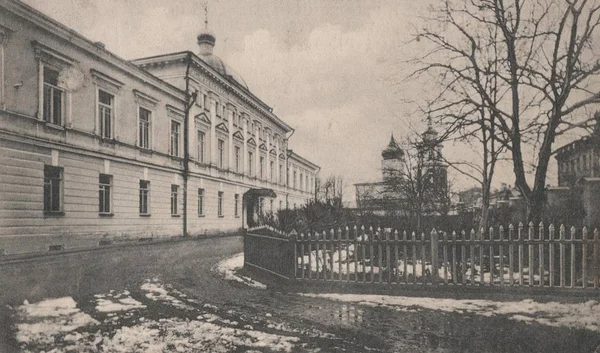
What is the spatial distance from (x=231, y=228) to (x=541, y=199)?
2009 centimetres

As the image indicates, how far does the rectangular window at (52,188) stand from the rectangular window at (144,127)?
5.62 meters

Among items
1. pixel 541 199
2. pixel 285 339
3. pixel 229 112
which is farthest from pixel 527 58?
pixel 229 112

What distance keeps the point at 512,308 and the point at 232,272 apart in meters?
5.38

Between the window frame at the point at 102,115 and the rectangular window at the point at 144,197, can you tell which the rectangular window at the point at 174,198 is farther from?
the window frame at the point at 102,115

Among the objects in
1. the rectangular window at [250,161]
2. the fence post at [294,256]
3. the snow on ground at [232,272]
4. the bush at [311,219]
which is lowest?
the snow on ground at [232,272]

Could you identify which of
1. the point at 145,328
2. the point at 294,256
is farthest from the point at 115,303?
the point at 294,256

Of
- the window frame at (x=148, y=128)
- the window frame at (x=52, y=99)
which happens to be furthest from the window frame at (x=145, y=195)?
the window frame at (x=52, y=99)

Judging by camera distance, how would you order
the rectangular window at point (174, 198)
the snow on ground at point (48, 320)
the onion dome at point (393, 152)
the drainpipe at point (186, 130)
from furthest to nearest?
1. the drainpipe at point (186, 130)
2. the rectangular window at point (174, 198)
3. the onion dome at point (393, 152)
4. the snow on ground at point (48, 320)

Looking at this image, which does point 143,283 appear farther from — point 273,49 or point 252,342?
point 273,49

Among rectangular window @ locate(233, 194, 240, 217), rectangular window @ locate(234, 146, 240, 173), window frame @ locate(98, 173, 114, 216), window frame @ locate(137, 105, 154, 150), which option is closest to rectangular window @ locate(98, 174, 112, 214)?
window frame @ locate(98, 173, 114, 216)

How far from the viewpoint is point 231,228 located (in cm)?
2622

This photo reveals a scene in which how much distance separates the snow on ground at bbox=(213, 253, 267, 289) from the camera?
749 cm

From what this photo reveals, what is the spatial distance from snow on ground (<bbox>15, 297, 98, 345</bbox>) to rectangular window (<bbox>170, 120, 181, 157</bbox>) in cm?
1546

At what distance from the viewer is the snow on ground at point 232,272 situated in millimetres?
7491
